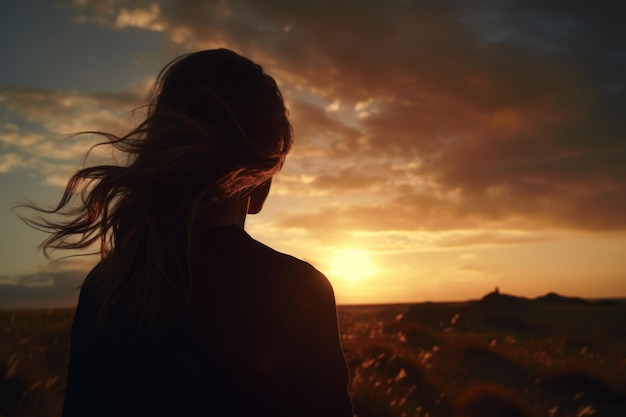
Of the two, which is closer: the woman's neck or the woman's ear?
the woman's neck

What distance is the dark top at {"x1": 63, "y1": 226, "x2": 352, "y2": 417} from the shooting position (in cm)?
186

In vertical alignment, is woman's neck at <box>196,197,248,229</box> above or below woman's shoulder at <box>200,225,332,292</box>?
above

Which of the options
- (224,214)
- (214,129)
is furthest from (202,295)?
(214,129)

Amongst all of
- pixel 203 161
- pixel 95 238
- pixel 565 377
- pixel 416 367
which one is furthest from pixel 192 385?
pixel 565 377

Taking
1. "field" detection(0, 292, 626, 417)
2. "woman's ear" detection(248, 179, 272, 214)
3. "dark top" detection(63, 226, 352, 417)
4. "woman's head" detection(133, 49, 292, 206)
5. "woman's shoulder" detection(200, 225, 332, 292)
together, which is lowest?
"field" detection(0, 292, 626, 417)

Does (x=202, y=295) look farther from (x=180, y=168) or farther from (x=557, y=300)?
(x=557, y=300)

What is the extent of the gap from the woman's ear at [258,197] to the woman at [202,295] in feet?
0.49

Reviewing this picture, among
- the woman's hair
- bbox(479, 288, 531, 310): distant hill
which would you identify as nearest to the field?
the woman's hair

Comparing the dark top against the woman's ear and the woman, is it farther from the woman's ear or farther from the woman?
the woman's ear

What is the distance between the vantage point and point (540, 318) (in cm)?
2711

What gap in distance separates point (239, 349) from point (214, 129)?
0.99 metres

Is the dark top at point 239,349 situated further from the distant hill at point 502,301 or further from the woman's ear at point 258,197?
the distant hill at point 502,301

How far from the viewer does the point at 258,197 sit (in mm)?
2732

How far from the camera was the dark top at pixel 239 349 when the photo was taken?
1856mm
